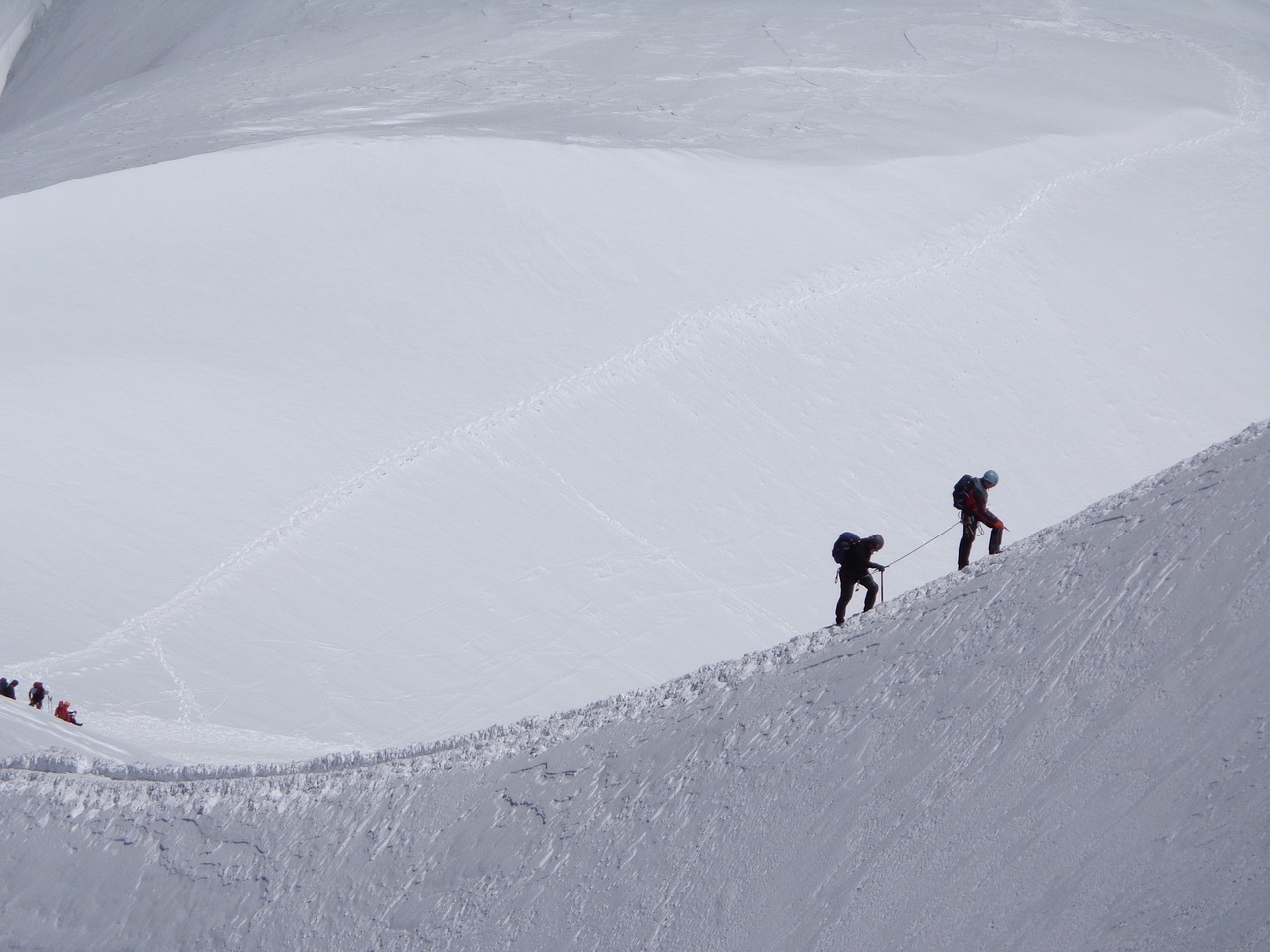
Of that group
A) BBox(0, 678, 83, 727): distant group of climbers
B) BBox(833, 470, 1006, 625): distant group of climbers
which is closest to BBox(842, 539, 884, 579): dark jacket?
BBox(833, 470, 1006, 625): distant group of climbers

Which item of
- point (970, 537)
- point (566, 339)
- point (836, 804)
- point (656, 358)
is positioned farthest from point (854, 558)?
point (566, 339)

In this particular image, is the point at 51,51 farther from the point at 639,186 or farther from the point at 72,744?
the point at 72,744

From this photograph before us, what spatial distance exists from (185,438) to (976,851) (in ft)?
33.0

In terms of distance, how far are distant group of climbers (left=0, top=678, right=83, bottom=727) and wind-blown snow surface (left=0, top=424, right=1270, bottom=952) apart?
7.55 feet

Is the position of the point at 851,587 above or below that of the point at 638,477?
below

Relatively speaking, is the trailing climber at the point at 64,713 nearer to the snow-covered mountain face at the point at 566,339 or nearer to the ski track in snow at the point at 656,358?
the snow-covered mountain face at the point at 566,339

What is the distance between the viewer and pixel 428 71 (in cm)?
2148

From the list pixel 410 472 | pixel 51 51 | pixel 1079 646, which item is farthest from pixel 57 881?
pixel 51 51

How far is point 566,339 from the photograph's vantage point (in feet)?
50.6

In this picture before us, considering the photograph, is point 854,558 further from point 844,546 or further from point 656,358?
point 656,358

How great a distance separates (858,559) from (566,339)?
8.50 m

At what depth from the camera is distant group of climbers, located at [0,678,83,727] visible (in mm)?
9648

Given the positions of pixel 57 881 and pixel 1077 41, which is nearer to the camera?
pixel 57 881

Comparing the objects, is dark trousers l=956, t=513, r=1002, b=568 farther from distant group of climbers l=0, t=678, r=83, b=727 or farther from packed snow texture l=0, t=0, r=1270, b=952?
distant group of climbers l=0, t=678, r=83, b=727
